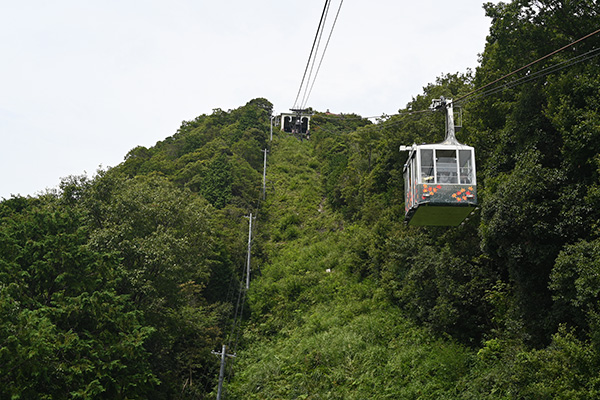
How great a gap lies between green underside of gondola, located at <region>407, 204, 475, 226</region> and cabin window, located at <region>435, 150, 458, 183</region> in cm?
74

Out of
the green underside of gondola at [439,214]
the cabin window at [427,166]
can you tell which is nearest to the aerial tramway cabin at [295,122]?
the green underside of gondola at [439,214]

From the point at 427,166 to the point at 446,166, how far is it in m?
0.49

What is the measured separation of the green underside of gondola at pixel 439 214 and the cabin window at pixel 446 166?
0.74 m

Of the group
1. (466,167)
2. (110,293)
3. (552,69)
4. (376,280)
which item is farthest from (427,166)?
(376,280)

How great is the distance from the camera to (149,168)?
45.6m

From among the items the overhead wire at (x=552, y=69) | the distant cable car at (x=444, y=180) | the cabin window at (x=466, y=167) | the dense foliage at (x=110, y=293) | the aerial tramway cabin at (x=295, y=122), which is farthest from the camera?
the aerial tramway cabin at (x=295, y=122)

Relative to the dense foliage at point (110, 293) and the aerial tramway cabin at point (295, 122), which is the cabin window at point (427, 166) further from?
the aerial tramway cabin at point (295, 122)

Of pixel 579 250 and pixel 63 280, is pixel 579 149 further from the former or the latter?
pixel 63 280

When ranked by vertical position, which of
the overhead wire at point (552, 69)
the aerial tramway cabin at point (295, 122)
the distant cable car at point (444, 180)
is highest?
the aerial tramway cabin at point (295, 122)

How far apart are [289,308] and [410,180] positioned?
14638mm

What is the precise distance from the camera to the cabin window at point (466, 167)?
1498 cm

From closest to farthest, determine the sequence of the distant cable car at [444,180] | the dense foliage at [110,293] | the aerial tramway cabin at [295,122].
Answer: the distant cable car at [444,180]
the dense foliage at [110,293]
the aerial tramway cabin at [295,122]

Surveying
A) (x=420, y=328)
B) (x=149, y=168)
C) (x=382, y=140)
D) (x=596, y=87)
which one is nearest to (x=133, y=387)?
(x=420, y=328)

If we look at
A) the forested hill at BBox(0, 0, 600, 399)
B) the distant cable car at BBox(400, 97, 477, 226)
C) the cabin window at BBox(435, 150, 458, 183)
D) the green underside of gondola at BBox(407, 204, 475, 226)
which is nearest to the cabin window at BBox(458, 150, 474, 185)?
the distant cable car at BBox(400, 97, 477, 226)
